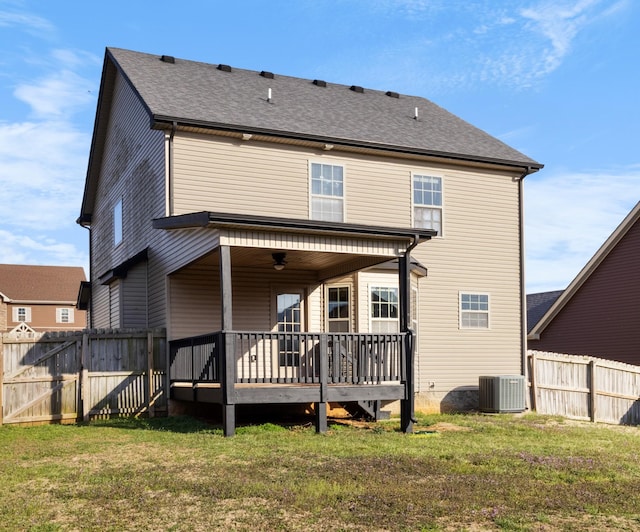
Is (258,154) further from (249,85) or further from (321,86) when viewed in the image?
(321,86)

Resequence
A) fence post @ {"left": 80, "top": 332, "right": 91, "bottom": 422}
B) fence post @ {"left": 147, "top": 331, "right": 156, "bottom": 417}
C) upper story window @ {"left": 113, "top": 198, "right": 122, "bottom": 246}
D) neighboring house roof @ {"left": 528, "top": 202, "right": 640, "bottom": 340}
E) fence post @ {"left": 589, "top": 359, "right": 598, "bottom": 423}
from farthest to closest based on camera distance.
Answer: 1. neighboring house roof @ {"left": 528, "top": 202, "right": 640, "bottom": 340}
2. upper story window @ {"left": 113, "top": 198, "right": 122, "bottom": 246}
3. fence post @ {"left": 589, "top": 359, "right": 598, "bottom": 423}
4. fence post @ {"left": 147, "top": 331, "right": 156, "bottom": 417}
5. fence post @ {"left": 80, "top": 332, "right": 91, "bottom": 422}

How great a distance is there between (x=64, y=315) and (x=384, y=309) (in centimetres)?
4668

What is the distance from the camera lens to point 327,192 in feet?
60.2

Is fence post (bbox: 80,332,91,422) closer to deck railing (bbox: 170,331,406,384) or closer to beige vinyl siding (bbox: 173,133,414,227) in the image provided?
deck railing (bbox: 170,331,406,384)

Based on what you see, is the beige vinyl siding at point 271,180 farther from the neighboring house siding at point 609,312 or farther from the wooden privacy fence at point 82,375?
the neighboring house siding at point 609,312

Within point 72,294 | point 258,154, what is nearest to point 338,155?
point 258,154

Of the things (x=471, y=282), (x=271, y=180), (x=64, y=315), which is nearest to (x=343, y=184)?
(x=271, y=180)

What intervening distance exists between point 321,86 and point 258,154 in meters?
5.95

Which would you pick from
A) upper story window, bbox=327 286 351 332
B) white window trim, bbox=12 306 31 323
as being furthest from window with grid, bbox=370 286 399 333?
white window trim, bbox=12 306 31 323

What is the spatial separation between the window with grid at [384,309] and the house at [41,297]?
4409 cm

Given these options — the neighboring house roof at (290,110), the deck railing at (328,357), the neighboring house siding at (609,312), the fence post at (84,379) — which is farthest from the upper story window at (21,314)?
the deck railing at (328,357)

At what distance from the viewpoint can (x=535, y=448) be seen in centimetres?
1241

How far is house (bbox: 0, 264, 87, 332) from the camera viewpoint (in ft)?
187

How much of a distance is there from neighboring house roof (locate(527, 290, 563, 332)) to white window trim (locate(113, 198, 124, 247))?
16383mm
